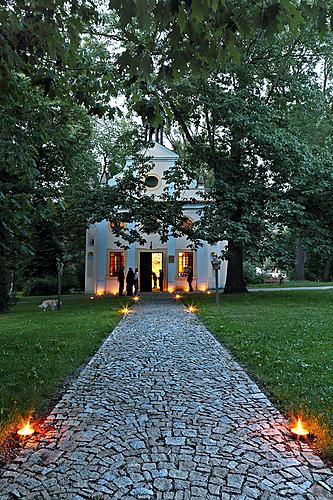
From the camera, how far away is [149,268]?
24531 mm

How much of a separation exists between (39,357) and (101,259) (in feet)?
59.8

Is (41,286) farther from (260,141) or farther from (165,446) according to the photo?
(165,446)

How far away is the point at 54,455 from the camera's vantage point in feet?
9.56


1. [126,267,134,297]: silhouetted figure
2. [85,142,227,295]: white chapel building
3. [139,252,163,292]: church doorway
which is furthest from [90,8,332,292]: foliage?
[139,252,163,292]: church doorway

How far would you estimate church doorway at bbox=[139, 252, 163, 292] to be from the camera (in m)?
24.5

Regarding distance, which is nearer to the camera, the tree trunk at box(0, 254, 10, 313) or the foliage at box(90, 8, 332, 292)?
the foliage at box(90, 8, 332, 292)

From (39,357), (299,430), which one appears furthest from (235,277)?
(299,430)

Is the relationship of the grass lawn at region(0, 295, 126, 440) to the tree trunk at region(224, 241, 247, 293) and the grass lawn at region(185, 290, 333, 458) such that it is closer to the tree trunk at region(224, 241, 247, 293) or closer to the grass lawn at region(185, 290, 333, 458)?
the grass lawn at region(185, 290, 333, 458)

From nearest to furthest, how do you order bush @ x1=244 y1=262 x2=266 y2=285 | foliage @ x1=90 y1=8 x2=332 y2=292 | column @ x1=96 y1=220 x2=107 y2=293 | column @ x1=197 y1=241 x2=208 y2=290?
foliage @ x1=90 y1=8 x2=332 y2=292 < column @ x1=197 y1=241 x2=208 y2=290 < column @ x1=96 y1=220 x2=107 y2=293 < bush @ x1=244 y1=262 x2=266 y2=285

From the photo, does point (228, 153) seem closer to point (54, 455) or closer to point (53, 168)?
point (53, 168)

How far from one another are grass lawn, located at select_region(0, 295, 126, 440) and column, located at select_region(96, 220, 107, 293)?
13419 mm

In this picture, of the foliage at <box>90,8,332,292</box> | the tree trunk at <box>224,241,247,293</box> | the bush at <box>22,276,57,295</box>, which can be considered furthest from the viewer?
the bush at <box>22,276,57,295</box>

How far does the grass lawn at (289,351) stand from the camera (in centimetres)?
380

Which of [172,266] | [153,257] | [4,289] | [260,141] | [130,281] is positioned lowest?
[4,289]
